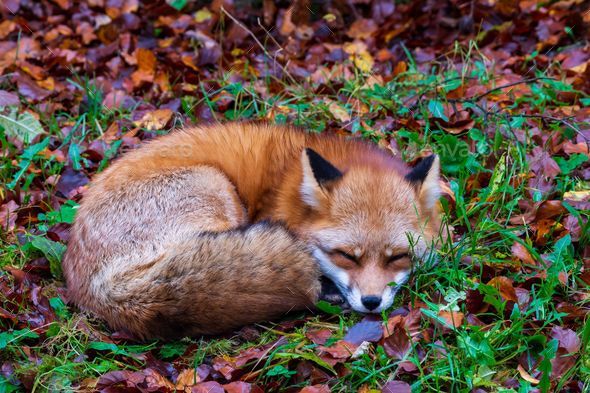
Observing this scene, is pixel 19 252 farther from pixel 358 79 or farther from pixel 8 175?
pixel 358 79

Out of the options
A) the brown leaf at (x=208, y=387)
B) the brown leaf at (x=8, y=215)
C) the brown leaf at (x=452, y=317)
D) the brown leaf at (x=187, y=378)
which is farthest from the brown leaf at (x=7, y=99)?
the brown leaf at (x=452, y=317)

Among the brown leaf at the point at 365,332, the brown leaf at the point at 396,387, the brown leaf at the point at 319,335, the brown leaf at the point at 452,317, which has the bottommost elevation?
the brown leaf at the point at 319,335

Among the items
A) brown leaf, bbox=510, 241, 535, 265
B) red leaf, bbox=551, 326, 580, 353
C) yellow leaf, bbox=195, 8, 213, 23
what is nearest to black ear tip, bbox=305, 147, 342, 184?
brown leaf, bbox=510, 241, 535, 265

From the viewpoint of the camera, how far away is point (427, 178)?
401 centimetres

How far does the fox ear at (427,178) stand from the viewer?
158 inches

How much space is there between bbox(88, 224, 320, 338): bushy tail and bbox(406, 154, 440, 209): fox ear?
2.78 feet

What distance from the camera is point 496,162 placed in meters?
4.89

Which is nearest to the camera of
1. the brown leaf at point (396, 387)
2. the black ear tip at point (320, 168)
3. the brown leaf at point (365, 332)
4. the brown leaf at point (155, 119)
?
the brown leaf at point (396, 387)

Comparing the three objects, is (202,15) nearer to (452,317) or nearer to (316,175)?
Answer: (316,175)

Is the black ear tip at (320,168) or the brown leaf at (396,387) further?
the black ear tip at (320,168)

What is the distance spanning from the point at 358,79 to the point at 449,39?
1691mm

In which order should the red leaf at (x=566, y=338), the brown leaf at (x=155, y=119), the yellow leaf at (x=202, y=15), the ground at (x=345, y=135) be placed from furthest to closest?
the yellow leaf at (x=202, y=15) → the brown leaf at (x=155, y=119) → the ground at (x=345, y=135) → the red leaf at (x=566, y=338)

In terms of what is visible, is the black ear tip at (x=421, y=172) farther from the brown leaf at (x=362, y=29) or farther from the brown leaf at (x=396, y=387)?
the brown leaf at (x=362, y=29)

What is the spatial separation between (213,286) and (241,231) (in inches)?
16.2
